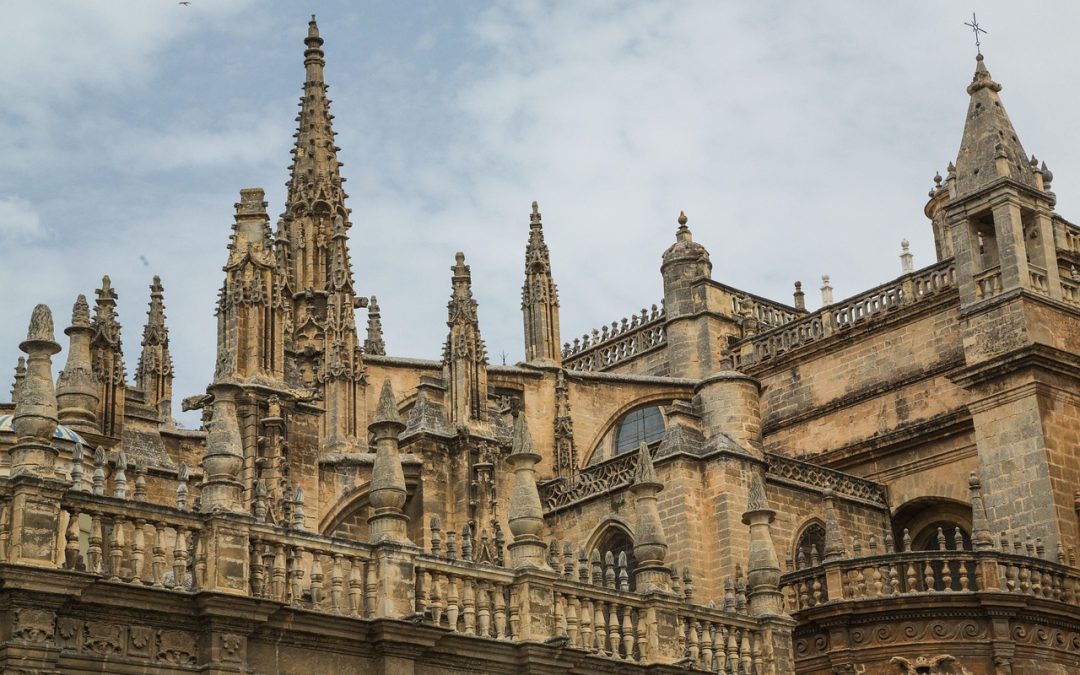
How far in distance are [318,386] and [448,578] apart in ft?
43.8

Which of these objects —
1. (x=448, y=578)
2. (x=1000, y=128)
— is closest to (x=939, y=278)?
(x=1000, y=128)

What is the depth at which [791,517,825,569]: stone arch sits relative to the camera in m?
30.5

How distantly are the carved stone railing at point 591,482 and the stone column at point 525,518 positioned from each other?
10.6 metres

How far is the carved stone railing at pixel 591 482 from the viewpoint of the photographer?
30.7m

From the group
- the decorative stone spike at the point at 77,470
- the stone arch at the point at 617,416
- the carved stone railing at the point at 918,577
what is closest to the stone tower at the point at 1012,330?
the carved stone railing at the point at 918,577

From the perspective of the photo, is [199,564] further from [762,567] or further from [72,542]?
[762,567]

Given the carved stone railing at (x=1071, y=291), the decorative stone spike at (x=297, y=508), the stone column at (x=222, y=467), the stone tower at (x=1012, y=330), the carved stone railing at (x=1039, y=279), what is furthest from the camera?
the carved stone railing at (x=1071, y=291)

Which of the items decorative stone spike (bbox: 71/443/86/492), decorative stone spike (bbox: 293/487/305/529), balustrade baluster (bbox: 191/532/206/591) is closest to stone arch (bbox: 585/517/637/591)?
→ decorative stone spike (bbox: 293/487/305/529)

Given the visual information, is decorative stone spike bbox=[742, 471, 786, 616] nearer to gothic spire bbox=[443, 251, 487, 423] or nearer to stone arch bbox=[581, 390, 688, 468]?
gothic spire bbox=[443, 251, 487, 423]

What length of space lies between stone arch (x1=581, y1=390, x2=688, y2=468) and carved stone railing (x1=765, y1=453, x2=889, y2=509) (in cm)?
603

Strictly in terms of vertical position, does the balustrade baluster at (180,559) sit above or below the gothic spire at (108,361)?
below

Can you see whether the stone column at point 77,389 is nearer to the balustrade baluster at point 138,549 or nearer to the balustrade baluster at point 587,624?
the balustrade baluster at point 138,549

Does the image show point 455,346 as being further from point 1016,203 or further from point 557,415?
point 1016,203

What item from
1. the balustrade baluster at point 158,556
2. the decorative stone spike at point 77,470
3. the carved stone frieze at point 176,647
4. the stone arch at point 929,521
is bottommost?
the carved stone frieze at point 176,647
